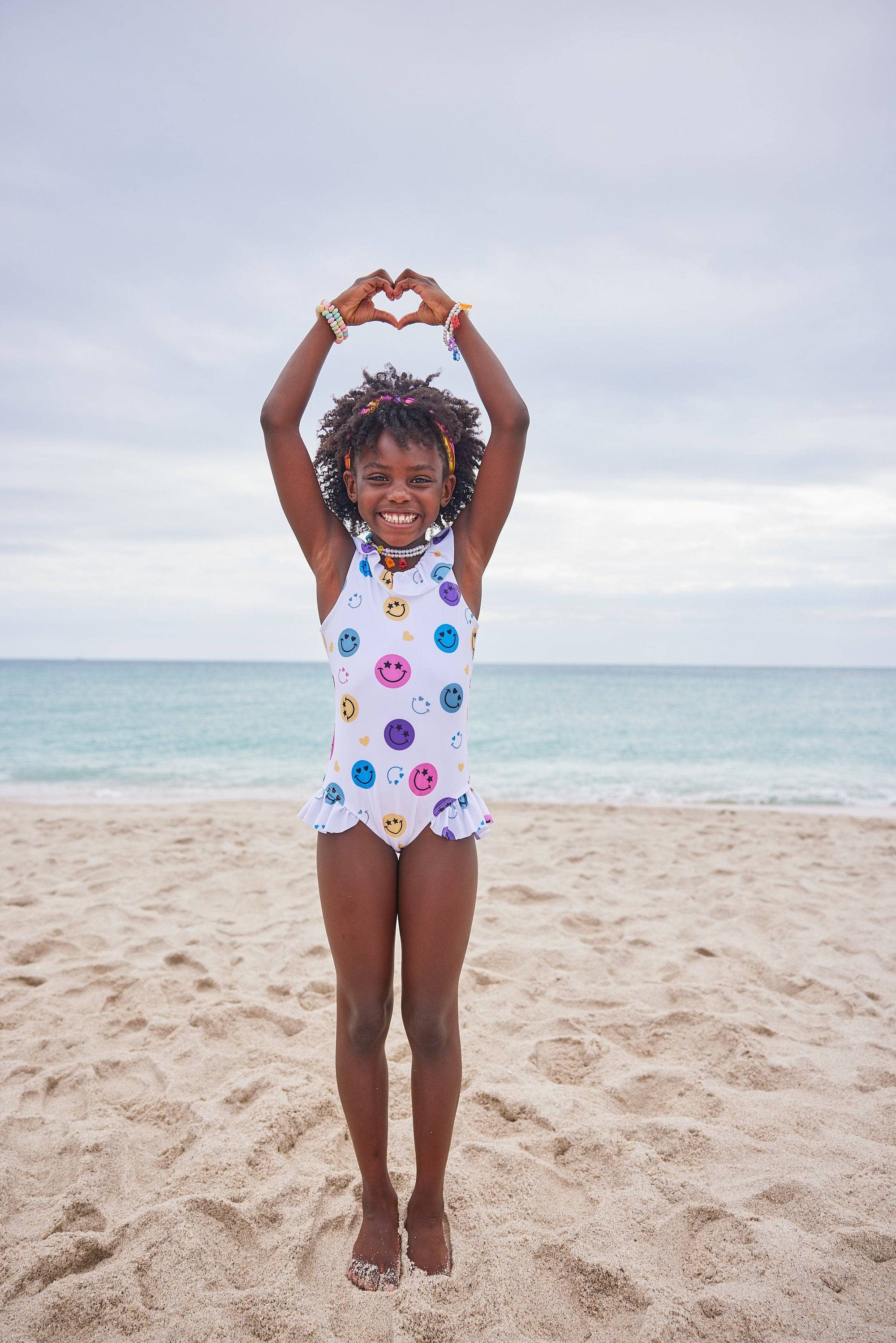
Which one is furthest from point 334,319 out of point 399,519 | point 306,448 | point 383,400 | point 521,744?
point 521,744

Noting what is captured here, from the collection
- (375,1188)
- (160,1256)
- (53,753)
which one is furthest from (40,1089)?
(53,753)

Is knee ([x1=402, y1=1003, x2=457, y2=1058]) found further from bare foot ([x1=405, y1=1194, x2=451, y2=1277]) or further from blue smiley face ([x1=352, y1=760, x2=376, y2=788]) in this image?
blue smiley face ([x1=352, y1=760, x2=376, y2=788])

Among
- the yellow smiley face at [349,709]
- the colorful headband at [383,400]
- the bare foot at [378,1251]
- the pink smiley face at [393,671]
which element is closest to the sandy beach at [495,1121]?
the bare foot at [378,1251]

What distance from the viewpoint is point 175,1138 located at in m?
2.75

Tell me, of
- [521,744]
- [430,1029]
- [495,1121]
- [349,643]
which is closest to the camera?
[430,1029]

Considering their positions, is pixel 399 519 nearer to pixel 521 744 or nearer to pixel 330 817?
pixel 330 817

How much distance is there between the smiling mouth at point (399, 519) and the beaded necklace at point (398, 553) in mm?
69

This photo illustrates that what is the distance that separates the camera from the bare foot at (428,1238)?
217 centimetres

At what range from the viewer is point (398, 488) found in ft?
7.55

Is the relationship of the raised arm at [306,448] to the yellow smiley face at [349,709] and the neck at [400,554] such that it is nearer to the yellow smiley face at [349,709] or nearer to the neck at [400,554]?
the neck at [400,554]

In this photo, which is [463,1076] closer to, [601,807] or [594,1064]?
[594,1064]

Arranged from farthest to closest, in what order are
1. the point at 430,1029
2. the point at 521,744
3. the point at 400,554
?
the point at 521,744
the point at 400,554
the point at 430,1029

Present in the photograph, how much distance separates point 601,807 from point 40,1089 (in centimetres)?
683

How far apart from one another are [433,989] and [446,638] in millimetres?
946
